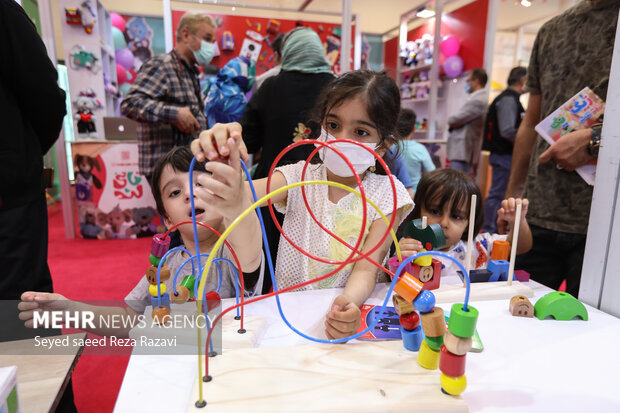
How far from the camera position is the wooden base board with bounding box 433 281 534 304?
30.5 inches

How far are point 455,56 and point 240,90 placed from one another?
2830mm

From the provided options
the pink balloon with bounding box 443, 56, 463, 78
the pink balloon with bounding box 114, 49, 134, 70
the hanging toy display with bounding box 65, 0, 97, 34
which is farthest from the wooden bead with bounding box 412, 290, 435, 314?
the pink balloon with bounding box 114, 49, 134, 70

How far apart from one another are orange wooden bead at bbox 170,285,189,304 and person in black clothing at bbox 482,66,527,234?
288 centimetres

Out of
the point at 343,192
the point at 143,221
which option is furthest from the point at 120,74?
the point at 343,192

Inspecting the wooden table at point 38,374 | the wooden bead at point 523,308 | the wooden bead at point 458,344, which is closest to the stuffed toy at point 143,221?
the wooden table at point 38,374

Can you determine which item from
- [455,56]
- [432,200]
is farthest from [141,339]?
[455,56]

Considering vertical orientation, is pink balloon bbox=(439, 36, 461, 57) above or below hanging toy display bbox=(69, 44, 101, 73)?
above

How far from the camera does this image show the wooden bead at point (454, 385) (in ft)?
1.49

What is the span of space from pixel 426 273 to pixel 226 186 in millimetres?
379

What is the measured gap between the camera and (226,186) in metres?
0.52

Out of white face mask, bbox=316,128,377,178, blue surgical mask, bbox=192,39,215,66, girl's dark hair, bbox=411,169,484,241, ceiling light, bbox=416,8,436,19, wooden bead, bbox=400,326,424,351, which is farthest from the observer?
ceiling light, bbox=416,8,436,19

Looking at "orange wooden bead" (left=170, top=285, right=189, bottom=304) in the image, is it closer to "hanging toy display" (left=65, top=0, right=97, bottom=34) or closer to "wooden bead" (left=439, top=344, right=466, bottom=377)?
"wooden bead" (left=439, top=344, right=466, bottom=377)

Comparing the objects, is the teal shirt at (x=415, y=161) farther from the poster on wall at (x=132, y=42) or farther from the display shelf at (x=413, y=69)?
the poster on wall at (x=132, y=42)

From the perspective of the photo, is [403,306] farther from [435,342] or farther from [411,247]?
[411,247]
